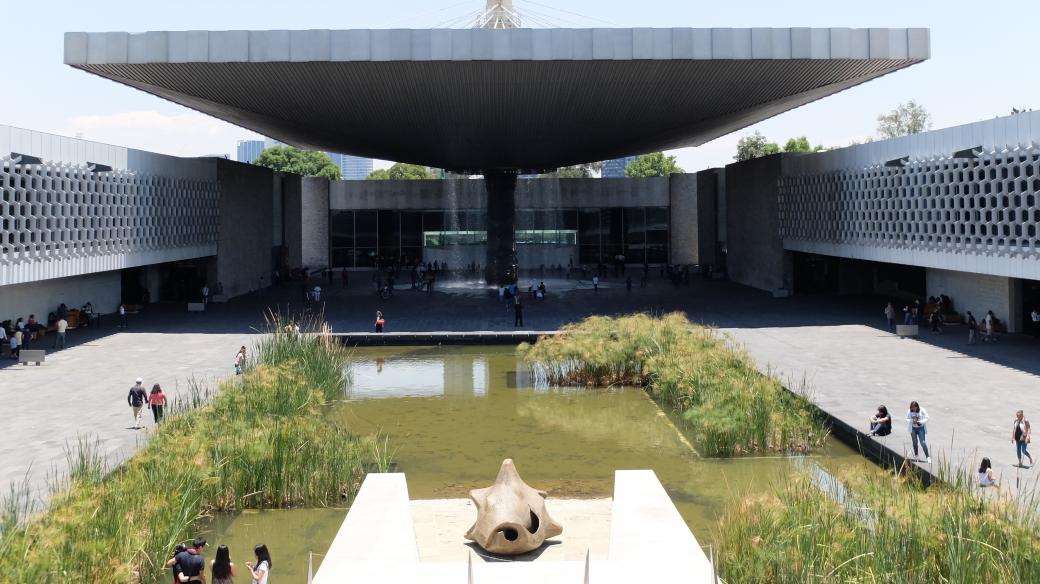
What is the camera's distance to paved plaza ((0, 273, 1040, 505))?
1395 cm

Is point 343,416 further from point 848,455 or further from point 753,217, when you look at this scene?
point 753,217

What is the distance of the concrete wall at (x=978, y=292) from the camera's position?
24.4 meters

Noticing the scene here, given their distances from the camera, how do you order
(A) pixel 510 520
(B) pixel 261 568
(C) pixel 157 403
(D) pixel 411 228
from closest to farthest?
1. (B) pixel 261 568
2. (A) pixel 510 520
3. (C) pixel 157 403
4. (D) pixel 411 228

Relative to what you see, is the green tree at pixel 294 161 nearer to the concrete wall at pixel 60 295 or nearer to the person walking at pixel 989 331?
the concrete wall at pixel 60 295

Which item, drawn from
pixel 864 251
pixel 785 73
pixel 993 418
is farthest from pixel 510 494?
pixel 864 251

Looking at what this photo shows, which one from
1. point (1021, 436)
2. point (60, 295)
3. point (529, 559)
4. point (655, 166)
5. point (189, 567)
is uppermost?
point (655, 166)

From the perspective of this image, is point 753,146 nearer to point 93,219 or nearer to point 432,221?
point 432,221

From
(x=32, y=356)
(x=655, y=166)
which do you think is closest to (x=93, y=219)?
(x=32, y=356)

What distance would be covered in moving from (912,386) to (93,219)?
22489mm

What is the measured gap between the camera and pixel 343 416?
1641 centimetres

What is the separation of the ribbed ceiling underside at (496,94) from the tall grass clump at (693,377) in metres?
7.67

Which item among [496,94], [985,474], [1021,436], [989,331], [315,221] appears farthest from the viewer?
[315,221]

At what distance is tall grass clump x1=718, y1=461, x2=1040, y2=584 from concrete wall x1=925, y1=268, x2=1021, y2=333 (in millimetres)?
18182

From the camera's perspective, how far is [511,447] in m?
14.4
